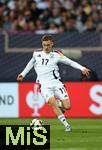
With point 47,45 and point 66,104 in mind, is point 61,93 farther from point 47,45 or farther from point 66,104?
point 47,45

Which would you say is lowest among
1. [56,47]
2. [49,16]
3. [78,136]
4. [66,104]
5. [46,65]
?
[78,136]

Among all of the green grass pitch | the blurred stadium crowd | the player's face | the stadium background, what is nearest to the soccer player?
the player's face

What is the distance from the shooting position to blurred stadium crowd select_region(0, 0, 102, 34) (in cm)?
2541

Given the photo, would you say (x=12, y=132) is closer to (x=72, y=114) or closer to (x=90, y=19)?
(x=72, y=114)

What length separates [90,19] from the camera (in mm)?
25547

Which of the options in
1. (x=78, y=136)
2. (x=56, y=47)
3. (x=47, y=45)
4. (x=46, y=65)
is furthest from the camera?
(x=56, y=47)

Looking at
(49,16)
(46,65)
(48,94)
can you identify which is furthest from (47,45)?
(49,16)

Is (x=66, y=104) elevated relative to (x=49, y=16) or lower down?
lower down

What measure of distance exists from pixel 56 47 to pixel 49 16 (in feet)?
4.21

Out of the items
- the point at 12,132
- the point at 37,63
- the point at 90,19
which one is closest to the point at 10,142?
the point at 12,132

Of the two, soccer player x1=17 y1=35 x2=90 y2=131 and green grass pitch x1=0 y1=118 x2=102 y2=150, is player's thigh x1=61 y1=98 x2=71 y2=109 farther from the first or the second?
green grass pitch x1=0 y1=118 x2=102 y2=150

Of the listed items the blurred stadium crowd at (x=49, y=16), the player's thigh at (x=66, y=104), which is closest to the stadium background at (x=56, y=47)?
the blurred stadium crowd at (x=49, y=16)

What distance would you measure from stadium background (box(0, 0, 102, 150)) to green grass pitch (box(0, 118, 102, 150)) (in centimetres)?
99

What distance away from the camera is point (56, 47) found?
24.9 m
